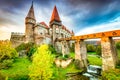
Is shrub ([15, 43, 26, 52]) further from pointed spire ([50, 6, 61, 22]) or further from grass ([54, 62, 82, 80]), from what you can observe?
grass ([54, 62, 82, 80])

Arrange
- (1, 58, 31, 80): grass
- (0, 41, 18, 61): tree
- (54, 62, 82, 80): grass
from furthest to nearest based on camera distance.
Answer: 1. (0, 41, 18, 61): tree
2. (54, 62, 82, 80): grass
3. (1, 58, 31, 80): grass

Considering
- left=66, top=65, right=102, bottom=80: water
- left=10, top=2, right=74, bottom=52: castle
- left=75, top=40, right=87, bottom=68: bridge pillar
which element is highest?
left=10, top=2, right=74, bottom=52: castle

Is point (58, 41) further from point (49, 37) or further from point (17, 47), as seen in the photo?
point (17, 47)

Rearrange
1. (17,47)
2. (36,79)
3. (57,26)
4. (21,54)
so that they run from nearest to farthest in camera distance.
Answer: (36,79) < (21,54) < (17,47) < (57,26)

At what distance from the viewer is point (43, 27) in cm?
3538

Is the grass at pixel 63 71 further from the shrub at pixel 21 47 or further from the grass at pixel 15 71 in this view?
the shrub at pixel 21 47

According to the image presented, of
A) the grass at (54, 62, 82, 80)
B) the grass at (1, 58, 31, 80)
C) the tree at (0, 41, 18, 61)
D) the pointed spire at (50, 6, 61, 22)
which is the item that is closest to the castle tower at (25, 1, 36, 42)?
the pointed spire at (50, 6, 61, 22)

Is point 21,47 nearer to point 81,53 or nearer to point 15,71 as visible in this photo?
point 15,71

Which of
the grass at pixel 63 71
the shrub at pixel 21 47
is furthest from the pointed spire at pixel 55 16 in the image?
the grass at pixel 63 71

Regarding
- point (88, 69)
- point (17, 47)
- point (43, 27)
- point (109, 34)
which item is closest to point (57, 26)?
point (43, 27)

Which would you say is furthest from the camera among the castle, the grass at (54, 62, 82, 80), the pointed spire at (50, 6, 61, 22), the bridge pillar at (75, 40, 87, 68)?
the pointed spire at (50, 6, 61, 22)

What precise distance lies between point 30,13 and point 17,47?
13.6 metres

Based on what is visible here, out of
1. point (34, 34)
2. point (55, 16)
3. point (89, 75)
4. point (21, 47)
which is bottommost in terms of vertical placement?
point (89, 75)

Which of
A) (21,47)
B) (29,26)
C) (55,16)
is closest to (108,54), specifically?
(21,47)
